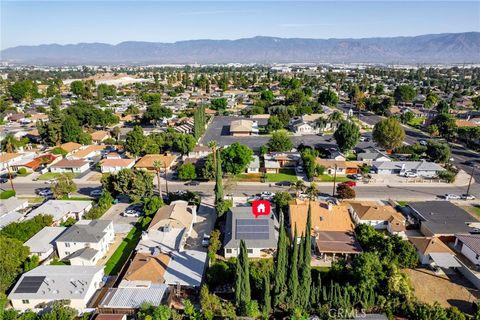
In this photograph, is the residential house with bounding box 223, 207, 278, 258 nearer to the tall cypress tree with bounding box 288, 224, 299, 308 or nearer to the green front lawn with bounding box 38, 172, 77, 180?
the tall cypress tree with bounding box 288, 224, 299, 308

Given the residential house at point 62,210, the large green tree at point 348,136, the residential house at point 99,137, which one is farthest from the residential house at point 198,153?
the large green tree at point 348,136

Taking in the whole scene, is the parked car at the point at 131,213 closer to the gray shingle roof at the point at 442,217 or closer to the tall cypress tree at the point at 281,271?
the tall cypress tree at the point at 281,271

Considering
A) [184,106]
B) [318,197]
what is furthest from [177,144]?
[184,106]

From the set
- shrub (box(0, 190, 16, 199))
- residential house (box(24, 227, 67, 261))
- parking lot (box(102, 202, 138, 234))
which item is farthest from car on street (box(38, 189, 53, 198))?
residential house (box(24, 227, 67, 261))

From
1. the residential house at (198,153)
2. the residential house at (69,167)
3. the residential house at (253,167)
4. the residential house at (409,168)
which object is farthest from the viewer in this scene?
the residential house at (198,153)

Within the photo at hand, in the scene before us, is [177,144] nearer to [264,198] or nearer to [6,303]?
[264,198]

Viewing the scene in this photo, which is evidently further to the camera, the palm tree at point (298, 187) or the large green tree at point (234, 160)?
the large green tree at point (234, 160)

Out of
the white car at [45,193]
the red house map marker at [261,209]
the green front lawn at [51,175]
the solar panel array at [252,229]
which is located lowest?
the green front lawn at [51,175]
